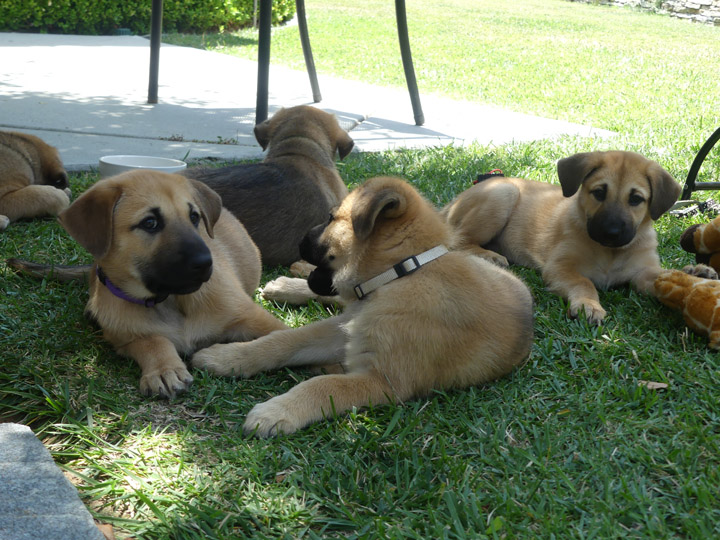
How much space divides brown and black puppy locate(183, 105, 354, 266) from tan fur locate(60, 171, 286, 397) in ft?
3.27

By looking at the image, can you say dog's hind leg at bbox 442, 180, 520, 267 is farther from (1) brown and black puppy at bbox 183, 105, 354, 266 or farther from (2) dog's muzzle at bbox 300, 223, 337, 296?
(2) dog's muzzle at bbox 300, 223, 337, 296

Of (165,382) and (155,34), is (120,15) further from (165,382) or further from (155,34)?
(165,382)

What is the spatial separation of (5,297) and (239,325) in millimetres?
1368

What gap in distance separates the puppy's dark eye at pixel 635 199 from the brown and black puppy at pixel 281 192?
1985 mm

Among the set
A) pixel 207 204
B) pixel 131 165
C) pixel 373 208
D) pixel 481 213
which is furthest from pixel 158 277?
pixel 481 213

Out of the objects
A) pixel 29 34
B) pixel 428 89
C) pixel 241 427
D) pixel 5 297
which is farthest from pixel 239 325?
pixel 29 34

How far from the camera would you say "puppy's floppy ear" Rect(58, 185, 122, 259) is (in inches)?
133

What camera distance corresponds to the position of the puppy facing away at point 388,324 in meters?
3.20

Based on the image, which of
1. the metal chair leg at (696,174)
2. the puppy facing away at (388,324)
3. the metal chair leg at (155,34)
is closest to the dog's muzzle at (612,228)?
the puppy facing away at (388,324)

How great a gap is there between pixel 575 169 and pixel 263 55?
11.3ft

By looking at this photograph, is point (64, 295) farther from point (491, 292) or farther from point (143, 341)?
point (491, 292)

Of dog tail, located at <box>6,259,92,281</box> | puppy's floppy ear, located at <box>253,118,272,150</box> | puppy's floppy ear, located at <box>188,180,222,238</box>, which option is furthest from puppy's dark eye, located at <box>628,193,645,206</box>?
dog tail, located at <box>6,259,92,281</box>

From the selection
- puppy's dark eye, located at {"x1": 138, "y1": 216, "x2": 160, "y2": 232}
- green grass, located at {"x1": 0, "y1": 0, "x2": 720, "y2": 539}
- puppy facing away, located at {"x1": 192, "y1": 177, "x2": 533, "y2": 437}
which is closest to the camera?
green grass, located at {"x1": 0, "y1": 0, "x2": 720, "y2": 539}

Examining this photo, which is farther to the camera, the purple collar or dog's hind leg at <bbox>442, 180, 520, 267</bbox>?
dog's hind leg at <bbox>442, 180, 520, 267</bbox>
